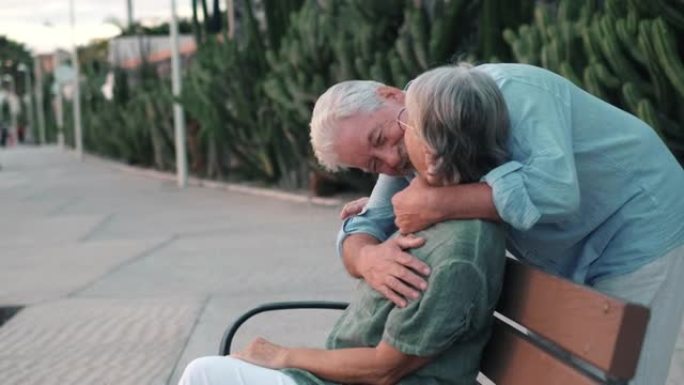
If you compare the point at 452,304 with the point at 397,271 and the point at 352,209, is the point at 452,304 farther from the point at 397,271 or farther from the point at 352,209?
the point at 352,209

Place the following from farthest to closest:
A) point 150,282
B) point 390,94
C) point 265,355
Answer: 1. point 150,282
2. point 265,355
3. point 390,94

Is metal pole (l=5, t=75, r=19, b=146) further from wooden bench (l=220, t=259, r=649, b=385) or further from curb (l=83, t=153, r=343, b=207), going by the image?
wooden bench (l=220, t=259, r=649, b=385)

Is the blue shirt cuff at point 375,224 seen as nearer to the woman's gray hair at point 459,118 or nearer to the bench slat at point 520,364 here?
the bench slat at point 520,364

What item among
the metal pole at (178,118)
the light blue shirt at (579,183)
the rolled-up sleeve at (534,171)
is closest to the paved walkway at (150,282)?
the light blue shirt at (579,183)

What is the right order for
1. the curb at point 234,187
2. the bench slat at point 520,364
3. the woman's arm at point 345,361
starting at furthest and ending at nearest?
the curb at point 234,187, the woman's arm at point 345,361, the bench slat at point 520,364

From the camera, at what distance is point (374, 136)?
259 centimetres

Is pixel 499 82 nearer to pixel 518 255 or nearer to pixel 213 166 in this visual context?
pixel 518 255

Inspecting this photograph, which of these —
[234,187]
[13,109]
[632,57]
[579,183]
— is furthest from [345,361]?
[13,109]

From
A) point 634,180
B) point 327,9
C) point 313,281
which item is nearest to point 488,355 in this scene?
point 634,180

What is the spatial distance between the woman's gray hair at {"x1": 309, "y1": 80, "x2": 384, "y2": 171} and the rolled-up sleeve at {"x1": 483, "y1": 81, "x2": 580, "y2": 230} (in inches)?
14.9

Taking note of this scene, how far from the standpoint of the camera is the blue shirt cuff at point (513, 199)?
230 cm

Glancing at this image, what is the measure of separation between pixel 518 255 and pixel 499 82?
0.53 metres

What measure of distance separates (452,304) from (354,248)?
602 mm

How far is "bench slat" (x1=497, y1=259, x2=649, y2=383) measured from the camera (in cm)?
194
